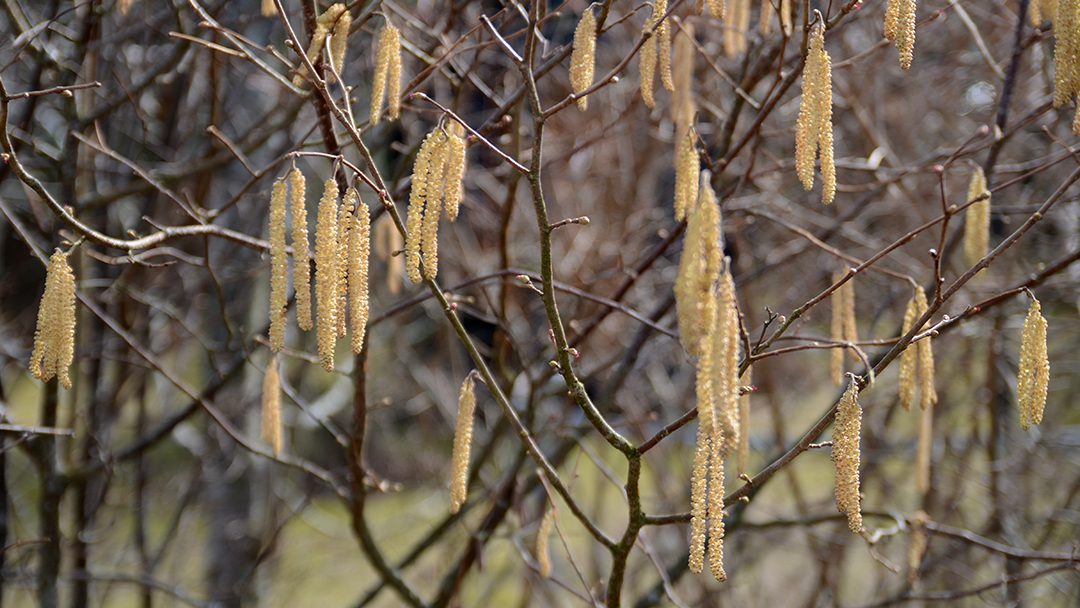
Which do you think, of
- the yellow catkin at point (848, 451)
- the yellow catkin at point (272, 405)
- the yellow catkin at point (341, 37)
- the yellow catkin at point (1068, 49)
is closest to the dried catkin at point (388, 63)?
the yellow catkin at point (341, 37)

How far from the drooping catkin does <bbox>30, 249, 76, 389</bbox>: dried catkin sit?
135 cm

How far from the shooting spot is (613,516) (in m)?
8.69

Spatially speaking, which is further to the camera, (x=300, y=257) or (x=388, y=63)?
(x=388, y=63)

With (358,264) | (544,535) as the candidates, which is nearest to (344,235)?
(358,264)

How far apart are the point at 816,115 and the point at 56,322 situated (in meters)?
1.44

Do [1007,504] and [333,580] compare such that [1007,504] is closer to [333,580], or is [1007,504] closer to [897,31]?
[897,31]

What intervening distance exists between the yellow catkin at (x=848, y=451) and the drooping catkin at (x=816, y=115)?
37cm

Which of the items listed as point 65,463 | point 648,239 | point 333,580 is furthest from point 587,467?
point 65,463

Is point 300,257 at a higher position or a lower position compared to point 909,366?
higher

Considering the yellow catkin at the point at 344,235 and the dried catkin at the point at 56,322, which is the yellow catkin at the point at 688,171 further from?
the dried catkin at the point at 56,322

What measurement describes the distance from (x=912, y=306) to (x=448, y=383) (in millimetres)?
5242

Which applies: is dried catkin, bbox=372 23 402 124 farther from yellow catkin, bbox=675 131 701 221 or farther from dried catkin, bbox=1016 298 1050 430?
dried catkin, bbox=1016 298 1050 430

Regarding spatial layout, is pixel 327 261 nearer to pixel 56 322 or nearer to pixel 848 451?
pixel 56 322

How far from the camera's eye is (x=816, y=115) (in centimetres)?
199
